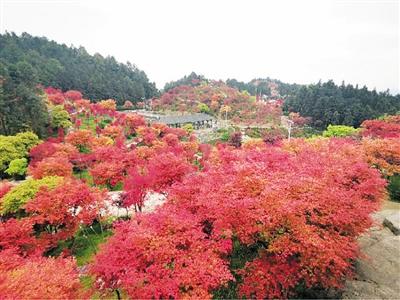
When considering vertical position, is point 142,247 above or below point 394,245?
above

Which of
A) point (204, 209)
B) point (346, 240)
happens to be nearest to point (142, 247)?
point (204, 209)

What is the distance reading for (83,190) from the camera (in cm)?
1836

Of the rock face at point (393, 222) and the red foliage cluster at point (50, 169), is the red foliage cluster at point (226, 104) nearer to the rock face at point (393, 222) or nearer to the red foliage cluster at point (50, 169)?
the red foliage cluster at point (50, 169)

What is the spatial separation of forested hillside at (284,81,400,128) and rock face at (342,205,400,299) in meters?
62.3

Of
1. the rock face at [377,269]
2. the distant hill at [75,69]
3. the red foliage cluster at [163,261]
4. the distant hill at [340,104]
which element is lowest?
the rock face at [377,269]

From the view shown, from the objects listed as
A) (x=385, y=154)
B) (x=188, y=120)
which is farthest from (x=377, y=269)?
(x=188, y=120)

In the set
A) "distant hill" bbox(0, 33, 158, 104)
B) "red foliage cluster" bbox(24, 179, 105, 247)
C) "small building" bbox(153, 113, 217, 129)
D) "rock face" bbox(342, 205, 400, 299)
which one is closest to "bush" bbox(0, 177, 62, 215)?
"red foliage cluster" bbox(24, 179, 105, 247)

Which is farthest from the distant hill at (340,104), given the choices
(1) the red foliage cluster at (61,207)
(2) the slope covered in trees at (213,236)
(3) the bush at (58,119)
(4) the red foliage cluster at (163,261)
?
(4) the red foliage cluster at (163,261)

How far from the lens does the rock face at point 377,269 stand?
13.2 metres

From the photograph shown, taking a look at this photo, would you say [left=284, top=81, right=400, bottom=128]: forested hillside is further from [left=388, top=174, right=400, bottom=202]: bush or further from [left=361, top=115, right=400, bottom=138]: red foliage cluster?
[left=388, top=174, right=400, bottom=202]: bush

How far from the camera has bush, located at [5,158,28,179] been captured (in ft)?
106

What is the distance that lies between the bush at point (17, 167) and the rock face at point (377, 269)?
34905 mm

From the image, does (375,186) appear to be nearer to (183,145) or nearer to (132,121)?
(183,145)

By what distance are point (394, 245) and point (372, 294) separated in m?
4.88
